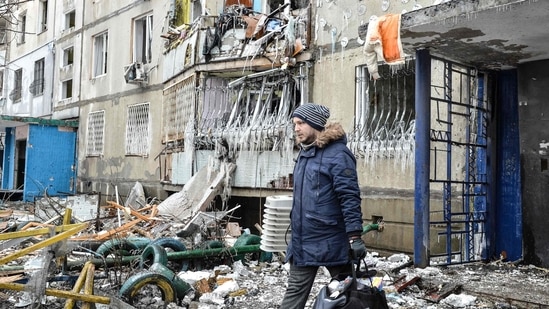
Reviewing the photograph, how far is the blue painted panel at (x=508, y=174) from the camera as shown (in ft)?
22.0

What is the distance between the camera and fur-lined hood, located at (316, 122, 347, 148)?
3.62 meters

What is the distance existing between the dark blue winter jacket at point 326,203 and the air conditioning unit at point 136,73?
11.9m

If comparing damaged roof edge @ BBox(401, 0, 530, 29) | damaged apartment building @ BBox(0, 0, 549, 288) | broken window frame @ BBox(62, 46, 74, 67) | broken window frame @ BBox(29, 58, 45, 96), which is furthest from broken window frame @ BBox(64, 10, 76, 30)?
damaged roof edge @ BBox(401, 0, 530, 29)

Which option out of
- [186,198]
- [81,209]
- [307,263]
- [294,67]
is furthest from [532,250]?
[81,209]

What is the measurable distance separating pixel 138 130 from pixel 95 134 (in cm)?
336

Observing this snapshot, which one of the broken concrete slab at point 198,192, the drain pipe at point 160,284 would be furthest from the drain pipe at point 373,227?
the broken concrete slab at point 198,192

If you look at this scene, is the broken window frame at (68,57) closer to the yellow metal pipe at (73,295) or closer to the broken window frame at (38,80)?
the broken window frame at (38,80)

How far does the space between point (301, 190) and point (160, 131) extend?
10.7 meters

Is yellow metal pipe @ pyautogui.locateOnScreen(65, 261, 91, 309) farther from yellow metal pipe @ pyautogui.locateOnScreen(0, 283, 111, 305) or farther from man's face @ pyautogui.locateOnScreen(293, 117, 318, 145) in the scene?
man's face @ pyautogui.locateOnScreen(293, 117, 318, 145)

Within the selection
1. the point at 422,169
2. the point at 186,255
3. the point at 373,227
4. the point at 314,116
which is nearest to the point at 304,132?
the point at 314,116

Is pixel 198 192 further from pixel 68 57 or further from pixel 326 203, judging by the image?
pixel 68 57

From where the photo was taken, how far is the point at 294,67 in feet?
31.5

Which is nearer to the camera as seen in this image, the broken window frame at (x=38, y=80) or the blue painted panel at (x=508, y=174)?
the blue painted panel at (x=508, y=174)

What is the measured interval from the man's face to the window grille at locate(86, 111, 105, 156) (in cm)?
1467
